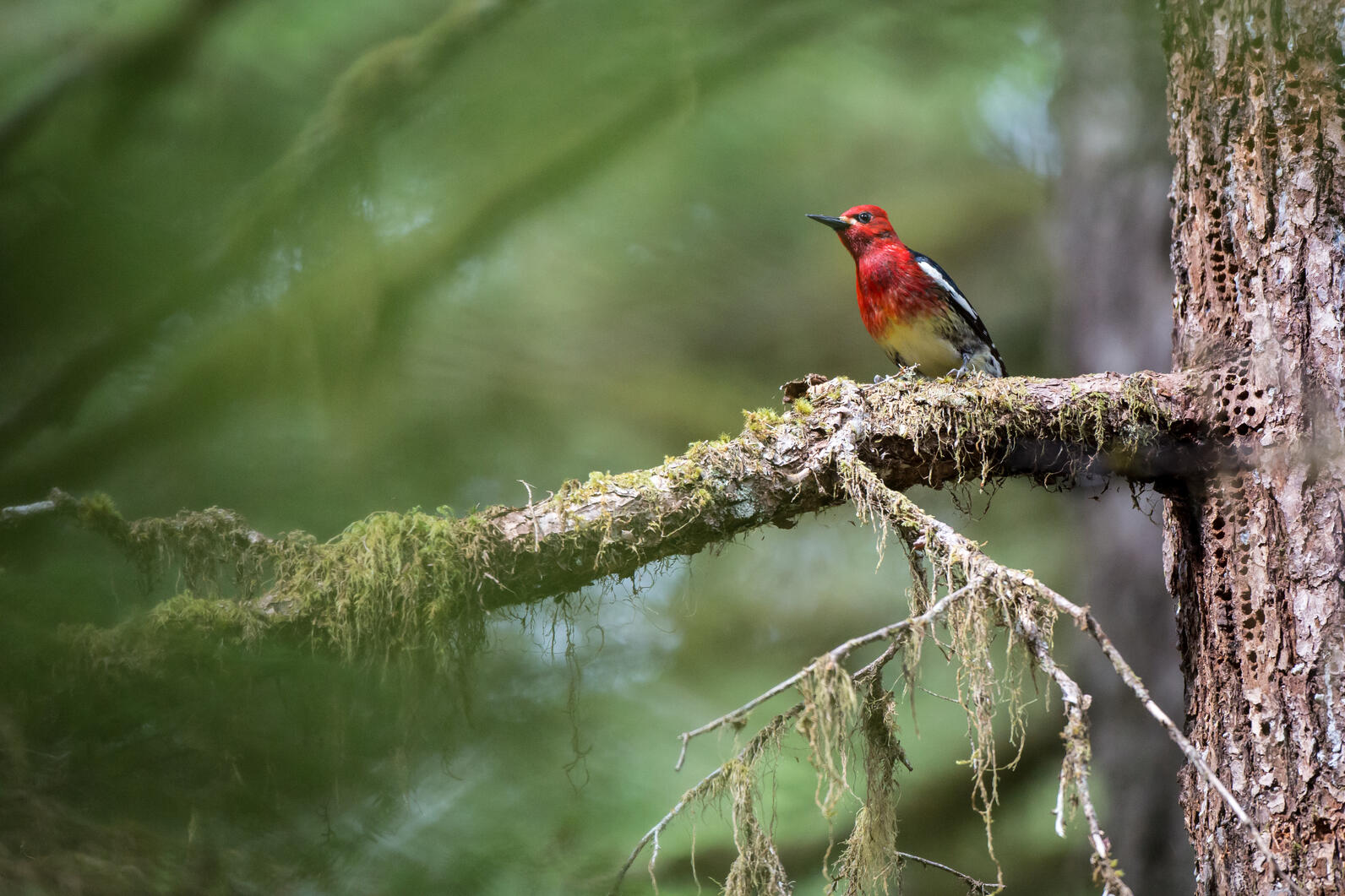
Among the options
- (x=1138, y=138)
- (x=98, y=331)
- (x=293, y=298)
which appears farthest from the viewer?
(x=1138, y=138)

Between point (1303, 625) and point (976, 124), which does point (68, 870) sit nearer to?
point (1303, 625)

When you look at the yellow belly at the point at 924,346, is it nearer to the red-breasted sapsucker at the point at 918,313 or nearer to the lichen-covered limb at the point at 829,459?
the red-breasted sapsucker at the point at 918,313

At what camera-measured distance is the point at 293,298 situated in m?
1.65

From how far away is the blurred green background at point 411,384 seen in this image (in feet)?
2.53

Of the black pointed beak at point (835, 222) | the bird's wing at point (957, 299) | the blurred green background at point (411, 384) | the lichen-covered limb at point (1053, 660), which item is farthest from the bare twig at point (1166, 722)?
the black pointed beak at point (835, 222)

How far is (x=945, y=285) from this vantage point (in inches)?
127

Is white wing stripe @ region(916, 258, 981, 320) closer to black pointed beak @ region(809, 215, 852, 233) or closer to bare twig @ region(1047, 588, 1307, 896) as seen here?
black pointed beak @ region(809, 215, 852, 233)

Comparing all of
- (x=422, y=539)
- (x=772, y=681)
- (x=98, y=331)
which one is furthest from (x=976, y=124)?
(x=98, y=331)

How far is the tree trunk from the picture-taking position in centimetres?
174

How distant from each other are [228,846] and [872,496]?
4.21ft

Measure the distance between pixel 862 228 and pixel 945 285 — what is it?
45 cm

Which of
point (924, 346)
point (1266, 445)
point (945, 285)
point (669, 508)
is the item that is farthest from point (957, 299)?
point (669, 508)

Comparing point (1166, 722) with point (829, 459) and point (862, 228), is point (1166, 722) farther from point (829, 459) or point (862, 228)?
point (862, 228)

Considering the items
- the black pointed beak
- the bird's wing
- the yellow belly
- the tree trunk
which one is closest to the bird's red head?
the black pointed beak
